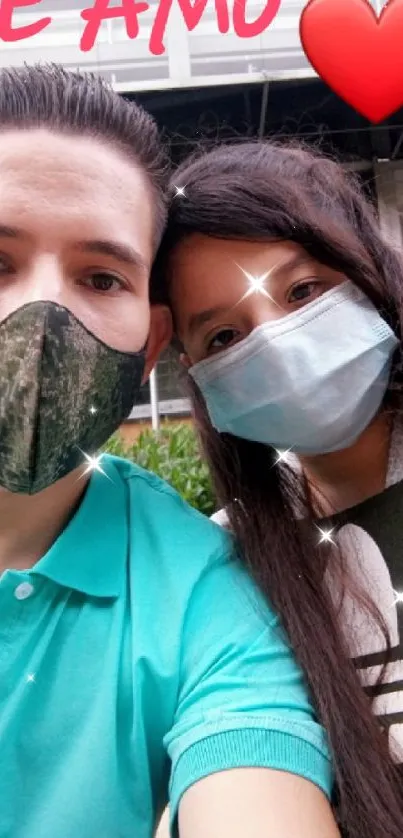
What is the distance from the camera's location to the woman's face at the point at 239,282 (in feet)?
3.63

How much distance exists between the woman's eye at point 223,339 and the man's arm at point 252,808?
0.64 m

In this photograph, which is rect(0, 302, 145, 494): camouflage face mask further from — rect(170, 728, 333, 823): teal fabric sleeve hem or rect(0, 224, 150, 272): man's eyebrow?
rect(170, 728, 333, 823): teal fabric sleeve hem

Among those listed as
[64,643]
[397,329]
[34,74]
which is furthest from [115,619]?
[34,74]

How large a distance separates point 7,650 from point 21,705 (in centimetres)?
6

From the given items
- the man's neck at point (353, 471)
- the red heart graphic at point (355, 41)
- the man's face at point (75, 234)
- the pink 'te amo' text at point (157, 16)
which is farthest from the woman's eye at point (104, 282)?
the pink 'te amo' text at point (157, 16)

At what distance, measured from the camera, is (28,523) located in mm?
944

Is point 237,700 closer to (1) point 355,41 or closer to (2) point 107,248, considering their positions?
(2) point 107,248

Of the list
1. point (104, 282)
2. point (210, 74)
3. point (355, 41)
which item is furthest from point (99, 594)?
point (210, 74)

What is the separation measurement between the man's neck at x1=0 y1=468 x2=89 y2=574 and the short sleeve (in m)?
0.21

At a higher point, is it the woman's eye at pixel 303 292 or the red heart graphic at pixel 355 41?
the red heart graphic at pixel 355 41

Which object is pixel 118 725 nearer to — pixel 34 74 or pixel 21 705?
pixel 21 705

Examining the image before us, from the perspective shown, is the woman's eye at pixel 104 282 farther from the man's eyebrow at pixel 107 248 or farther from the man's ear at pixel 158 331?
the man's ear at pixel 158 331

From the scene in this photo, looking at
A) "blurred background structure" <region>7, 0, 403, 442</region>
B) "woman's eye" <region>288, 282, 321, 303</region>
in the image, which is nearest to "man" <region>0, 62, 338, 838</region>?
"woman's eye" <region>288, 282, 321, 303</region>

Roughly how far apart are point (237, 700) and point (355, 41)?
82.9 inches
